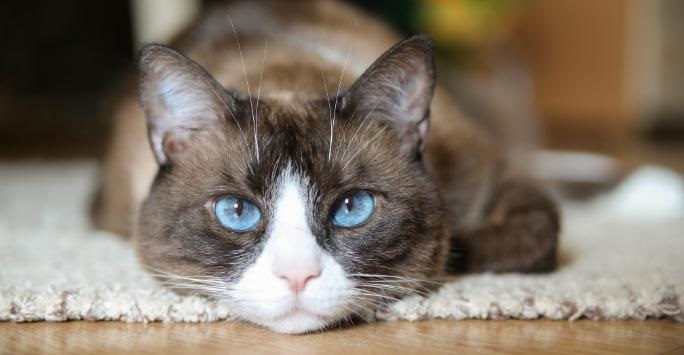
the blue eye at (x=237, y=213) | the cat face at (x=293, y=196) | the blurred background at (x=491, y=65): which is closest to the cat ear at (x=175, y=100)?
the cat face at (x=293, y=196)

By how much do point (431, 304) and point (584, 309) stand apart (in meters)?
0.25

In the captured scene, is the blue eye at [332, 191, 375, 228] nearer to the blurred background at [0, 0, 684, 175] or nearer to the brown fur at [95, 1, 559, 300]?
the brown fur at [95, 1, 559, 300]

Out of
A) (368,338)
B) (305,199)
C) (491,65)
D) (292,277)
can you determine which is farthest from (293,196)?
(491,65)

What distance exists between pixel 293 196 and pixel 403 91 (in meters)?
0.30

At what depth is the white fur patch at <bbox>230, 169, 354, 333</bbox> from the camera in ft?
3.74

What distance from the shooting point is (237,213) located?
1242 millimetres

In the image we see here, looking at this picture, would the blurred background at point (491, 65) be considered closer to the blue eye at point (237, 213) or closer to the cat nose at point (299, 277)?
the blue eye at point (237, 213)

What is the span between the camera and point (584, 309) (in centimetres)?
131

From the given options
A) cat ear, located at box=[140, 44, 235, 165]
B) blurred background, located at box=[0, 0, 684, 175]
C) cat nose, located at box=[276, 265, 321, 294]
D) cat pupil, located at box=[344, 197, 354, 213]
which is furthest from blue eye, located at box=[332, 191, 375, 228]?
blurred background, located at box=[0, 0, 684, 175]

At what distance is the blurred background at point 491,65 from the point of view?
11.4 ft

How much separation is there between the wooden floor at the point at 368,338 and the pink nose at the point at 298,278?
0.10 m

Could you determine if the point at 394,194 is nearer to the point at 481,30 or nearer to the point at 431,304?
the point at 431,304

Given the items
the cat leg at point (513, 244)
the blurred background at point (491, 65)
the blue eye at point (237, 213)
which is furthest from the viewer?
the blurred background at point (491, 65)

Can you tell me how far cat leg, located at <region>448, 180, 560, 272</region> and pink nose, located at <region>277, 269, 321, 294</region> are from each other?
433 millimetres
